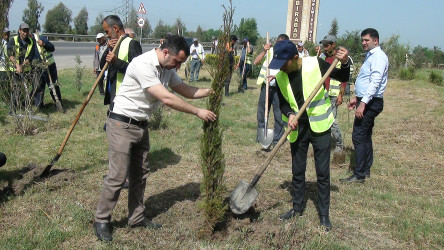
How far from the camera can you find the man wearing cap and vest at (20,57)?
6934mm

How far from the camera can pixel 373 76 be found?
5031mm

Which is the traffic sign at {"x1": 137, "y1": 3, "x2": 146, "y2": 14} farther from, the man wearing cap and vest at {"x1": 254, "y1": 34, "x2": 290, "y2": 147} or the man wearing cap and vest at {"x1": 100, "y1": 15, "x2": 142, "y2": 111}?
the man wearing cap and vest at {"x1": 100, "y1": 15, "x2": 142, "y2": 111}

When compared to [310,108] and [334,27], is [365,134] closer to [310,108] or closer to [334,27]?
[310,108]

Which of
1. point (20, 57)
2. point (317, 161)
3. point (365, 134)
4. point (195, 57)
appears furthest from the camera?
point (195, 57)

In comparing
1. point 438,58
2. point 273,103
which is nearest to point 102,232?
point 273,103

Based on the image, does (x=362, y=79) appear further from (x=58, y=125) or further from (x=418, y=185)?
(x=58, y=125)

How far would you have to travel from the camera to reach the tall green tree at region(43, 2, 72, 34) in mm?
50094

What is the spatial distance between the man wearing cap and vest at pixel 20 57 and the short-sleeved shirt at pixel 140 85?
14.2 ft

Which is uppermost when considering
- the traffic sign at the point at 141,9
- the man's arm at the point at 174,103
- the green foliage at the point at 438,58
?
the traffic sign at the point at 141,9

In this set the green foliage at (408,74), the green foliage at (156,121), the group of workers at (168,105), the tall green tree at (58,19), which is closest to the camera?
the group of workers at (168,105)

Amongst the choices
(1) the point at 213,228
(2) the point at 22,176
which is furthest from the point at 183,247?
(2) the point at 22,176

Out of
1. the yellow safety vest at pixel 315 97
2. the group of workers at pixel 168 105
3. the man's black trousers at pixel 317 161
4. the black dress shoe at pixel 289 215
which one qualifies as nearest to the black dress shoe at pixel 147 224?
the group of workers at pixel 168 105

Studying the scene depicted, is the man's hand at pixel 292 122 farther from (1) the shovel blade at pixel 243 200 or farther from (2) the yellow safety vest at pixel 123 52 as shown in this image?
(2) the yellow safety vest at pixel 123 52

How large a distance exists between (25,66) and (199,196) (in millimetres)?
4738
